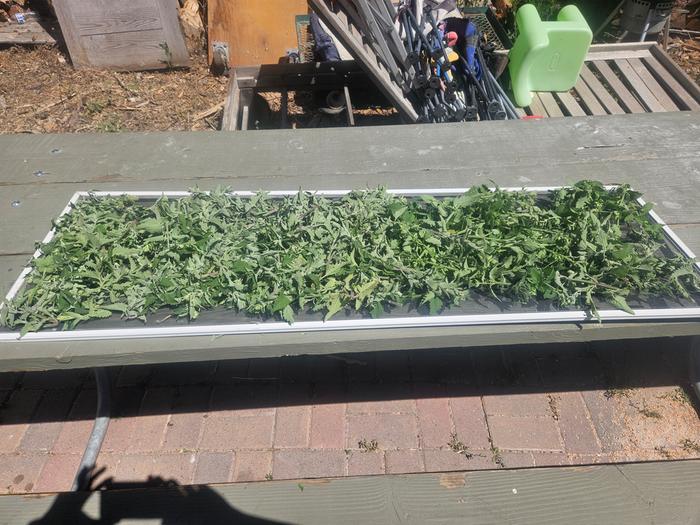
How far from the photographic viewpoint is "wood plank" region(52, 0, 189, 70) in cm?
409

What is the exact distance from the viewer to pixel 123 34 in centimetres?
427

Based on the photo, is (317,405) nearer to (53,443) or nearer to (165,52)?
(53,443)

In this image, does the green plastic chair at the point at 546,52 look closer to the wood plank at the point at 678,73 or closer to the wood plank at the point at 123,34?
the wood plank at the point at 678,73

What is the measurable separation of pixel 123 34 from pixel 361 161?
3.47 meters

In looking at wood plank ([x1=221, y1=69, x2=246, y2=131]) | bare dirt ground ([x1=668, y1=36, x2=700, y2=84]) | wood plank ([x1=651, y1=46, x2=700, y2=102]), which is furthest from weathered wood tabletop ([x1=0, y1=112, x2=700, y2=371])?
bare dirt ground ([x1=668, y1=36, x2=700, y2=84])

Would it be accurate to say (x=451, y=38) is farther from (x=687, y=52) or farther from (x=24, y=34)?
(x=24, y=34)

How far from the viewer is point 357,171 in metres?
1.95

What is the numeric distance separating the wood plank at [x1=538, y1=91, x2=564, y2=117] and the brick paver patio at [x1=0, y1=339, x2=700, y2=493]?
5.32ft

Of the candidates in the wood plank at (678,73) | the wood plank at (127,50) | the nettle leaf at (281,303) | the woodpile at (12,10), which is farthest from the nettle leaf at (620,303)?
the woodpile at (12,10)

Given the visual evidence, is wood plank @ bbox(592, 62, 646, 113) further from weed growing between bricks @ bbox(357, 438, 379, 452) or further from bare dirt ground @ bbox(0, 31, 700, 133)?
weed growing between bricks @ bbox(357, 438, 379, 452)

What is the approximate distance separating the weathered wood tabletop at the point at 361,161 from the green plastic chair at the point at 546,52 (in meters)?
1.05

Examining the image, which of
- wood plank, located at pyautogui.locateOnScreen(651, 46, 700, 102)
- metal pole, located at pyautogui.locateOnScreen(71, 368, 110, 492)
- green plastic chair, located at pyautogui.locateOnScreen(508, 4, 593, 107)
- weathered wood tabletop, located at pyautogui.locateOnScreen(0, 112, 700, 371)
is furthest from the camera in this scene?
wood plank, located at pyautogui.locateOnScreen(651, 46, 700, 102)

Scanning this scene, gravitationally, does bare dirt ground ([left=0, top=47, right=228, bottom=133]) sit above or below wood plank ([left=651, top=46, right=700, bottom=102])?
below

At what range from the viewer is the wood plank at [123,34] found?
4.09 m
